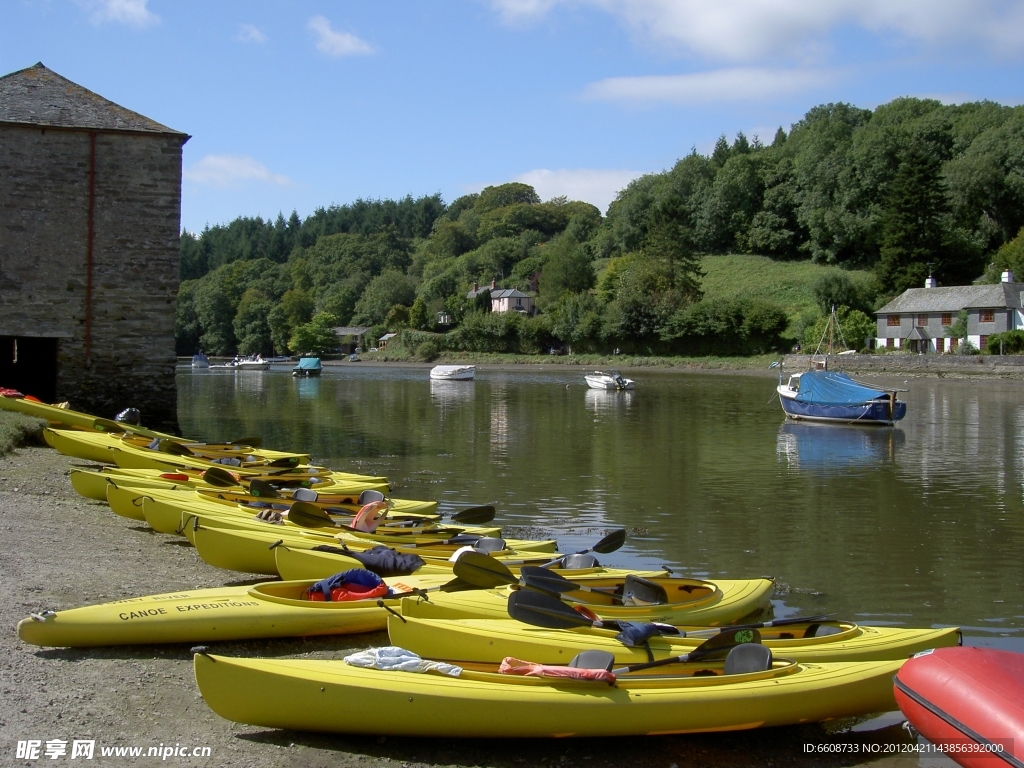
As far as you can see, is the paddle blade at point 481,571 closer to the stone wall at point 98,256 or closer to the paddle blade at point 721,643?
the paddle blade at point 721,643

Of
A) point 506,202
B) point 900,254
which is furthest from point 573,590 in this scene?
point 506,202

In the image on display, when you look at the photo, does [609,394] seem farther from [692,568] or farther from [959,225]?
[959,225]

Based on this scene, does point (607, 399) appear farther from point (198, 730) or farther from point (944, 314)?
point (198, 730)

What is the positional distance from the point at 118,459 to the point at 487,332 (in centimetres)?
7815

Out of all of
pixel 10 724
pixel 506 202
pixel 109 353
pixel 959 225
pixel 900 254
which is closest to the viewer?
pixel 10 724

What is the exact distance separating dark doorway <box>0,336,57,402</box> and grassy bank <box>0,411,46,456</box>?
6823 millimetres

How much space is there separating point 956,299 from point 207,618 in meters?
65.9

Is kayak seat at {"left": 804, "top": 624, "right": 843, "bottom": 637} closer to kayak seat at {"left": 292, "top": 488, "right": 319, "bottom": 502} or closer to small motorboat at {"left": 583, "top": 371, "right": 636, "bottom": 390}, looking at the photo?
kayak seat at {"left": 292, "top": 488, "right": 319, "bottom": 502}

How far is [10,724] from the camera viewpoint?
5.45 metres

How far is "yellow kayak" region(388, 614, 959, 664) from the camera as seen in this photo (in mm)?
6711

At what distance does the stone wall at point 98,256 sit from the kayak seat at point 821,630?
17682 millimetres

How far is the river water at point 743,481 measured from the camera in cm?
1111

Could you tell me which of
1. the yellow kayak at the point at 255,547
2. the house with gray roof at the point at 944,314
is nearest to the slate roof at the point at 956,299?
the house with gray roof at the point at 944,314

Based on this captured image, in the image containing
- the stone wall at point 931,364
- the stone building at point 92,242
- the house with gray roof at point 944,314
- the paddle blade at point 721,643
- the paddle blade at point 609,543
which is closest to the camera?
the paddle blade at point 721,643
